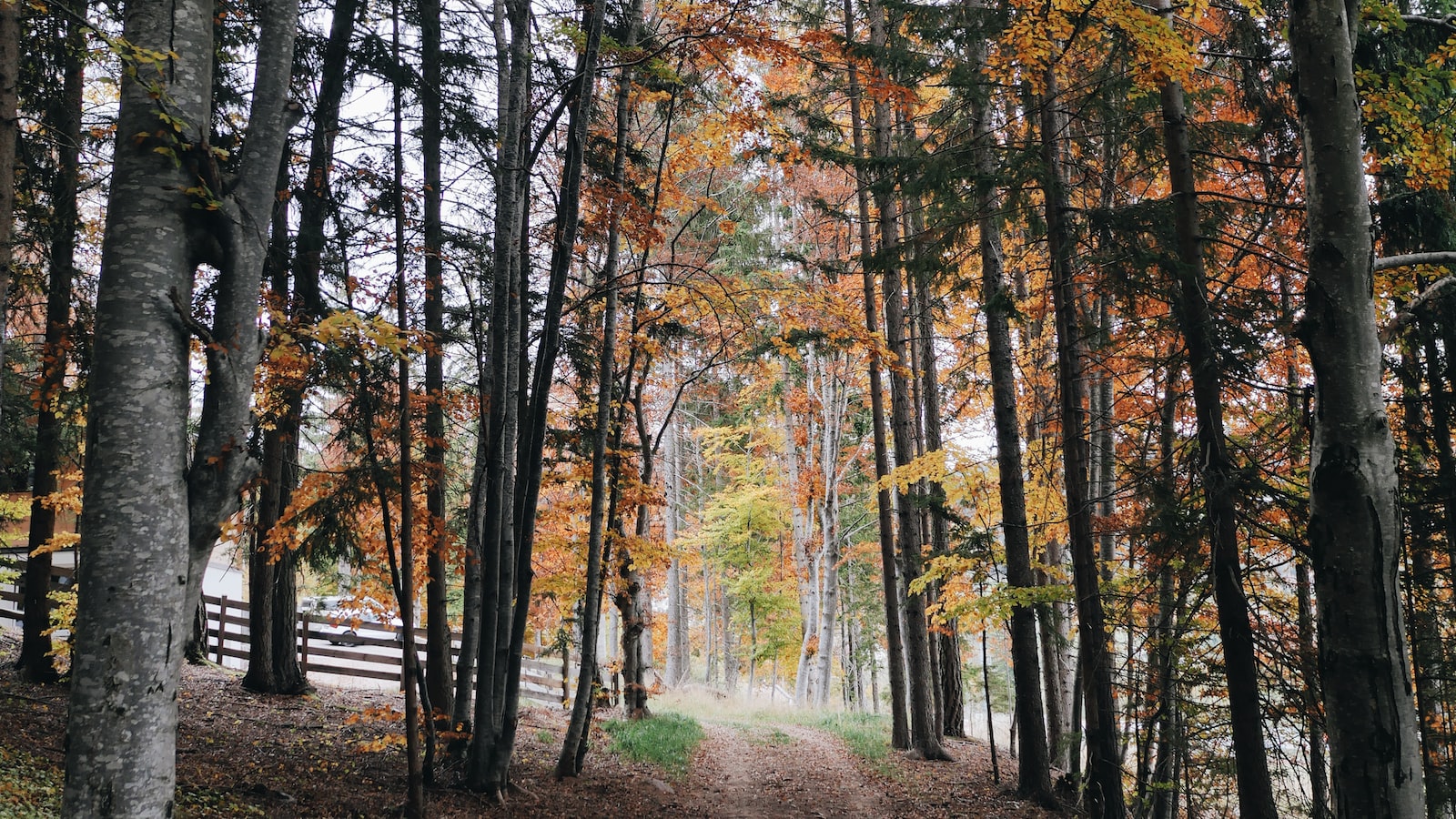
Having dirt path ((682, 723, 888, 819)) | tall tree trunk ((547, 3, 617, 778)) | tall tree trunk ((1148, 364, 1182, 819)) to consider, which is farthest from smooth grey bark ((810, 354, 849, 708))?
tall tree trunk ((547, 3, 617, 778))

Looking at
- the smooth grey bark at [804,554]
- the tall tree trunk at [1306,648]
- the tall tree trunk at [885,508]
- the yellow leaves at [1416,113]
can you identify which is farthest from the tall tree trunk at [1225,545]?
the smooth grey bark at [804,554]

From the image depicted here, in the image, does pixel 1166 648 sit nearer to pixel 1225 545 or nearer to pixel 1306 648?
pixel 1306 648

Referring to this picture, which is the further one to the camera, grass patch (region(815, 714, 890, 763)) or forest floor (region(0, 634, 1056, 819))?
grass patch (region(815, 714, 890, 763))

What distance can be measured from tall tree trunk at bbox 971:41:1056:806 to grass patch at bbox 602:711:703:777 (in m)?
4.53

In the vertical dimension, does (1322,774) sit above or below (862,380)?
below

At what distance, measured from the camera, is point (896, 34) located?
10.4 m

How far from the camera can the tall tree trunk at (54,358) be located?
25.1ft

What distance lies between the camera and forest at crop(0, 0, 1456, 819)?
10.9 feet

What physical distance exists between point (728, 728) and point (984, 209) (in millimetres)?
11560

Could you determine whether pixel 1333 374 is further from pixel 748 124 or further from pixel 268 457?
pixel 268 457

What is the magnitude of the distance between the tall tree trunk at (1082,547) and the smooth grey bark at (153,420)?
19.9 feet

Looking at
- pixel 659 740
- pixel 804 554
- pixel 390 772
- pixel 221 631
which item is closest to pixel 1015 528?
pixel 659 740

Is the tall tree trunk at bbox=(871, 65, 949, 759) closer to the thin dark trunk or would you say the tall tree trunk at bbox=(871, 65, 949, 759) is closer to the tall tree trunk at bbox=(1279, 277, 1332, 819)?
the thin dark trunk

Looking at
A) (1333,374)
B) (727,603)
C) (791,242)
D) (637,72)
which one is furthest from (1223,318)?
(727,603)
